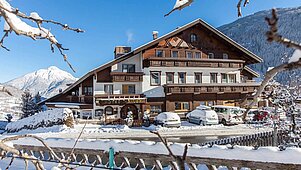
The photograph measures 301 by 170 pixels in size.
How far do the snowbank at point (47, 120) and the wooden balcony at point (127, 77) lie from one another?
231 inches

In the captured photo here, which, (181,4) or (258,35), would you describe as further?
(258,35)

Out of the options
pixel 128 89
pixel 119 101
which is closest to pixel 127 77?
pixel 128 89

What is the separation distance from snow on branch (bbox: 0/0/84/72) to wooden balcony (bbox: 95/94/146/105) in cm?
2371

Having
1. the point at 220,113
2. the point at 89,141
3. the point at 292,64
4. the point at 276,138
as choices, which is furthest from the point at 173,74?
the point at 292,64

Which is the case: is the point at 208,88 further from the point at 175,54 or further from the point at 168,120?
the point at 168,120

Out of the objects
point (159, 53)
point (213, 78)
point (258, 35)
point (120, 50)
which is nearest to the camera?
point (159, 53)

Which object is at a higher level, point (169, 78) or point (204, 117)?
point (169, 78)

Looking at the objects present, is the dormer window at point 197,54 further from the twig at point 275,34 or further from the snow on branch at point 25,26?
the twig at point 275,34

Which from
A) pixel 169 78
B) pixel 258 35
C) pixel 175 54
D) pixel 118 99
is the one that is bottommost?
pixel 118 99

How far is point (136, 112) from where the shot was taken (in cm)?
2683

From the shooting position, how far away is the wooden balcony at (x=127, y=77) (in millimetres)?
26031

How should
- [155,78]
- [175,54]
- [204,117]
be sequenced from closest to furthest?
[204,117]
[155,78]
[175,54]

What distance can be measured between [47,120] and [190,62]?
47.6 feet

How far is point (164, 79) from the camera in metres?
27.5
